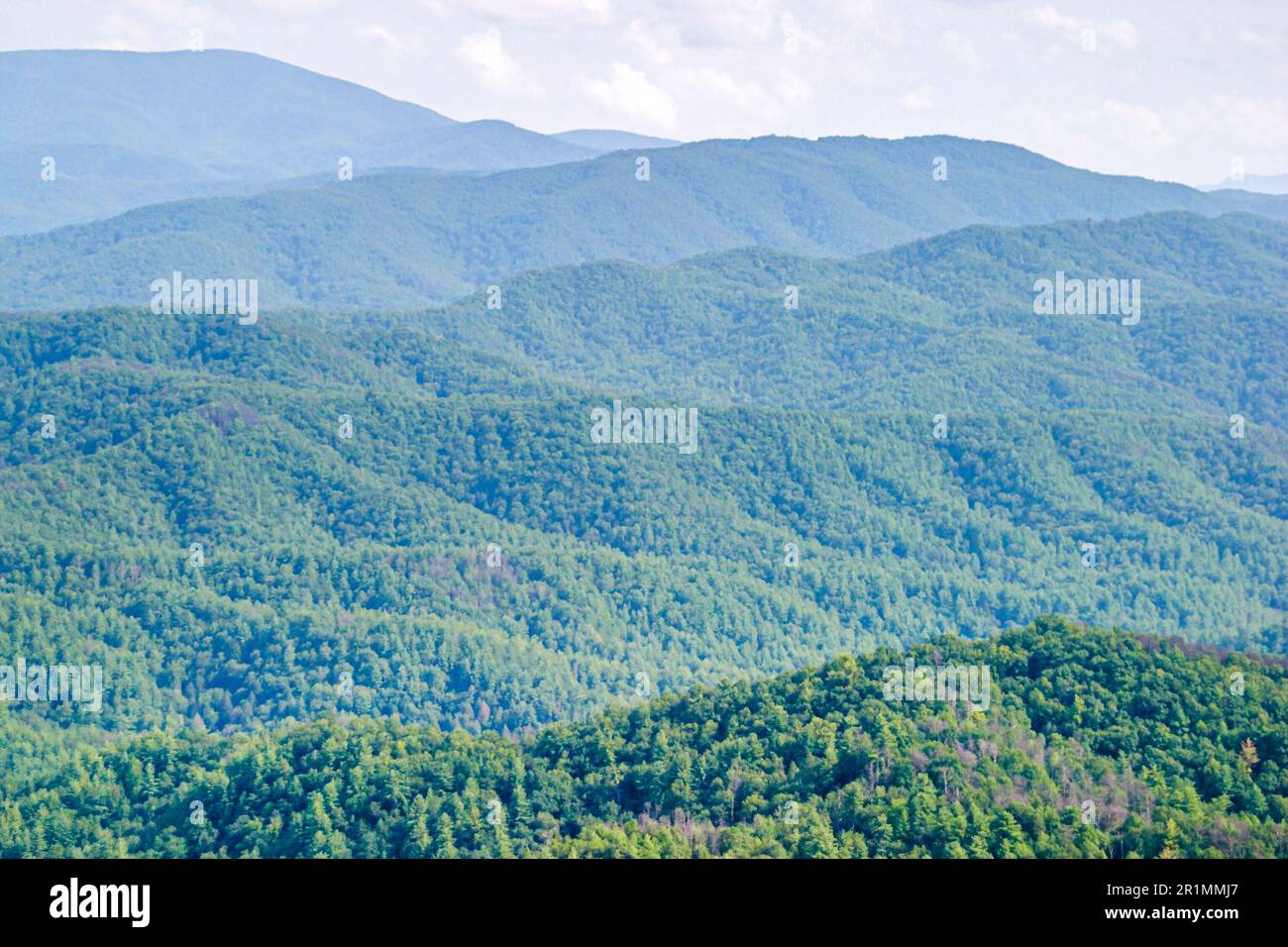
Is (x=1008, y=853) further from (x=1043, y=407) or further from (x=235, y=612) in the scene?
(x=1043, y=407)

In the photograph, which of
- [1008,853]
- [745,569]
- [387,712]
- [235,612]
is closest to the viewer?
[1008,853]

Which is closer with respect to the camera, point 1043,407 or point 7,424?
point 7,424

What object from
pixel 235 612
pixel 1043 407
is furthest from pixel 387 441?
pixel 1043 407

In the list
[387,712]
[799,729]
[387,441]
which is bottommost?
[387,712]

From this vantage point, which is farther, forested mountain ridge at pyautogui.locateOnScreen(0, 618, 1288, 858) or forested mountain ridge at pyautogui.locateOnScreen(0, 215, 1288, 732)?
forested mountain ridge at pyautogui.locateOnScreen(0, 215, 1288, 732)
